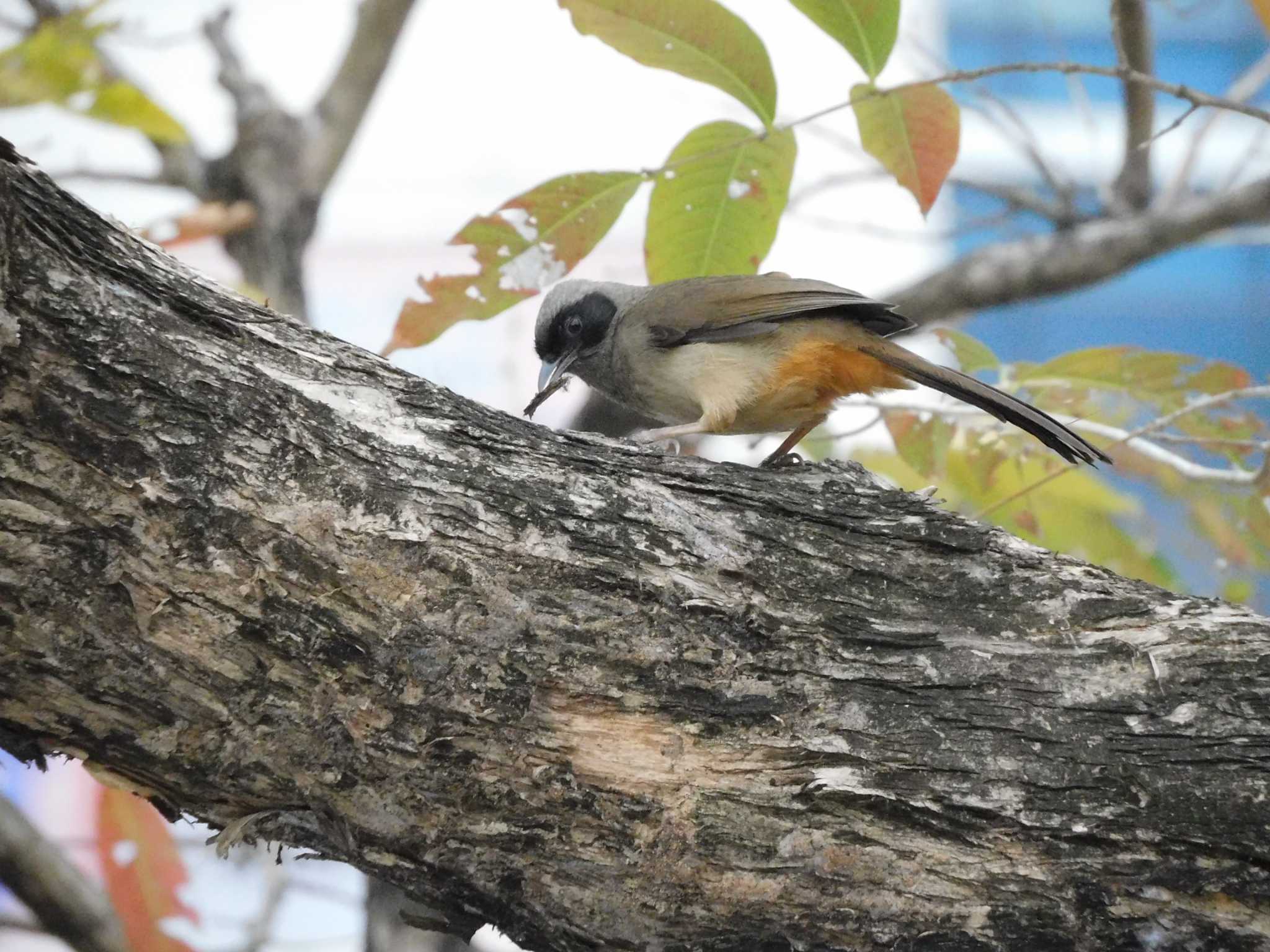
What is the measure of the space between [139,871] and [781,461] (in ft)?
8.08

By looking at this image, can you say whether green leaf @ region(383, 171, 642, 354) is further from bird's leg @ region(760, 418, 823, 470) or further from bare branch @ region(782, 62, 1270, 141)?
bird's leg @ region(760, 418, 823, 470)

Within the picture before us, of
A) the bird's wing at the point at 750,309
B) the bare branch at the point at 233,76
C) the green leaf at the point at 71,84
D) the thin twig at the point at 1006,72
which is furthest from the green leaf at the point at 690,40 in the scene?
the bare branch at the point at 233,76

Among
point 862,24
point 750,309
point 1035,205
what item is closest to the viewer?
point 862,24

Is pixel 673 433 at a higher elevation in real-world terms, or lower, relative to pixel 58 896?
higher

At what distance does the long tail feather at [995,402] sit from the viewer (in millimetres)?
2615

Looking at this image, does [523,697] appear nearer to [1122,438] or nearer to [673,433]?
[673,433]

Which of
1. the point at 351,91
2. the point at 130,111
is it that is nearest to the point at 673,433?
the point at 130,111

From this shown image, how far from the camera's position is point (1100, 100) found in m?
9.95

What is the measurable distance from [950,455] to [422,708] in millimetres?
2055

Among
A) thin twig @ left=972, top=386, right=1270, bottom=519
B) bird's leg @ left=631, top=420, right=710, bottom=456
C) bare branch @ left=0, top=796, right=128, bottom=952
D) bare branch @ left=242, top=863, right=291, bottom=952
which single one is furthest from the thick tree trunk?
bare branch @ left=242, top=863, right=291, bottom=952

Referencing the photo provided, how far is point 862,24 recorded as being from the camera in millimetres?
2465

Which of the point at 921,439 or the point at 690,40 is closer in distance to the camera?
the point at 690,40

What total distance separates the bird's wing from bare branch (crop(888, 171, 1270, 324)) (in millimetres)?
1601

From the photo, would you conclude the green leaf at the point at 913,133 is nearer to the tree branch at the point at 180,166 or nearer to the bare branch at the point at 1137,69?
the bare branch at the point at 1137,69
